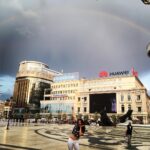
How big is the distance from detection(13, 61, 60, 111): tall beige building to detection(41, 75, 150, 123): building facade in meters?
20.9

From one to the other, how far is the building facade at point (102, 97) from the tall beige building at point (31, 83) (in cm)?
2085

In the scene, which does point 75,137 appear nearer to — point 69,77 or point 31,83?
point 69,77

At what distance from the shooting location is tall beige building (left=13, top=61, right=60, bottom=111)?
463 feet

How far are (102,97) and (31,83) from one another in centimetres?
6754

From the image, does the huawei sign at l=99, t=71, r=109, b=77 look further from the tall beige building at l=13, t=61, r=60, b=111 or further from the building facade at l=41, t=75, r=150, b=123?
the tall beige building at l=13, t=61, r=60, b=111

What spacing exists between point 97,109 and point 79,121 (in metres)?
91.1

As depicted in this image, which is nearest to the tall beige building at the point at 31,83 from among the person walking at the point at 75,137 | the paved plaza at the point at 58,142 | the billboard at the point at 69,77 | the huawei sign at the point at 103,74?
the billboard at the point at 69,77

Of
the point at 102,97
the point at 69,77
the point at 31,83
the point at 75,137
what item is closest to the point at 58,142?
the point at 75,137

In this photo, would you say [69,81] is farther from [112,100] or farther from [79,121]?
[79,121]

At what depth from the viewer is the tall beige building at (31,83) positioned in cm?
14125

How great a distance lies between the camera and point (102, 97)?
323ft

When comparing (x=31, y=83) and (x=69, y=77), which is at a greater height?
(x=69, y=77)

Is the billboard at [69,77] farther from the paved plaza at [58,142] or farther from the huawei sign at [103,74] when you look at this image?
the paved plaza at [58,142]

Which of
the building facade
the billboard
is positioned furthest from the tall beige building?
the billboard
